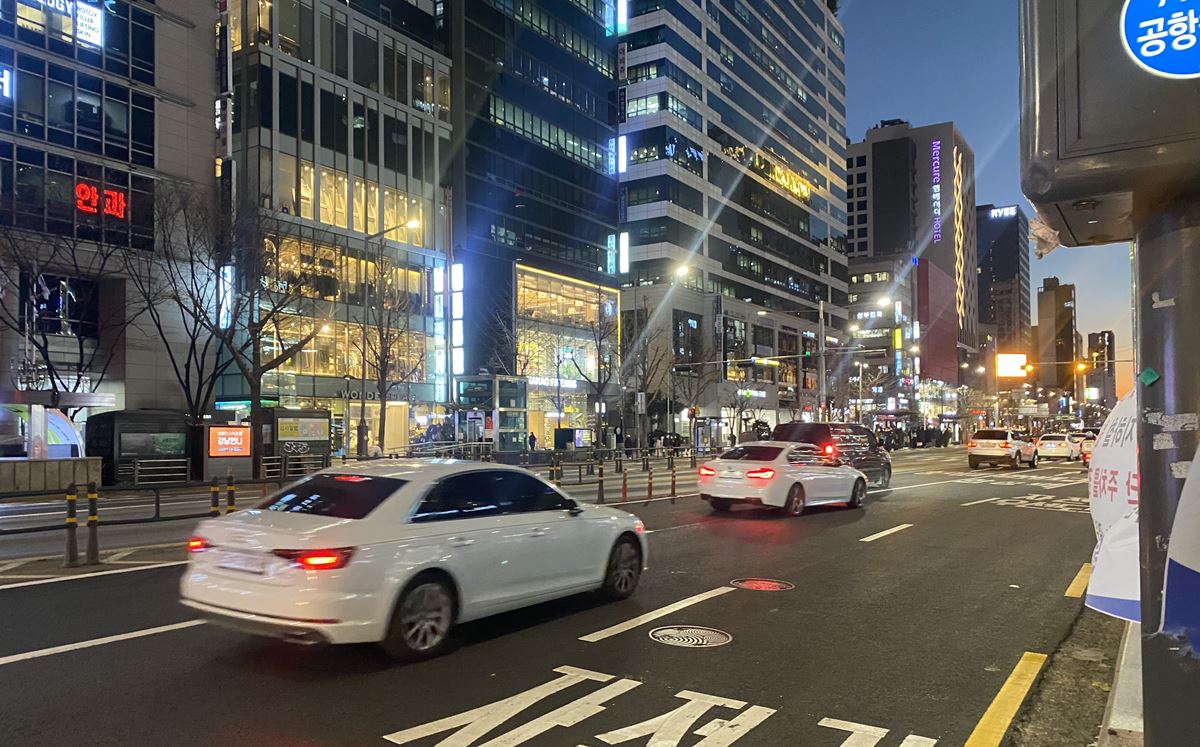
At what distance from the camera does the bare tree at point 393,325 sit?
3931 centimetres

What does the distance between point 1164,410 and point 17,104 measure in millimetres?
40851

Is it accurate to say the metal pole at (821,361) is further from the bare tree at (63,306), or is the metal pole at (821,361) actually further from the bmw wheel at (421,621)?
the bmw wheel at (421,621)

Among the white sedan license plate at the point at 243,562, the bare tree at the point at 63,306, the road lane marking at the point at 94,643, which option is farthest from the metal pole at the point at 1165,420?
the bare tree at the point at 63,306

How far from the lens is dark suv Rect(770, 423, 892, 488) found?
21.3 metres

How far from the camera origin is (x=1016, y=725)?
5.16m

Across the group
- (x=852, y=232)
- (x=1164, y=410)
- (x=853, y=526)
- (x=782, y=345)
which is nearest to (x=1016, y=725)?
(x=1164, y=410)

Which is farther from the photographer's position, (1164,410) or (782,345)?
(782,345)

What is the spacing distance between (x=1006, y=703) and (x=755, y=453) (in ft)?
36.3

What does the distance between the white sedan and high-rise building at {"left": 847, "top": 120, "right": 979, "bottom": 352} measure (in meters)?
143

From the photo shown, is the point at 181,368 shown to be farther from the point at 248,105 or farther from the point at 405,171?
the point at 405,171

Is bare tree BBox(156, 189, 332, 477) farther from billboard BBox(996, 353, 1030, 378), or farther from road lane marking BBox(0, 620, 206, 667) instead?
billboard BBox(996, 353, 1030, 378)

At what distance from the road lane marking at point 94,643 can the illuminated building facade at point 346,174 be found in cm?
2808

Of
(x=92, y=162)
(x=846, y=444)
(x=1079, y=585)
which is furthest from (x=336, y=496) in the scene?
(x=92, y=162)

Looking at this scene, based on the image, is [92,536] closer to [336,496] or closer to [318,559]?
[336,496]
